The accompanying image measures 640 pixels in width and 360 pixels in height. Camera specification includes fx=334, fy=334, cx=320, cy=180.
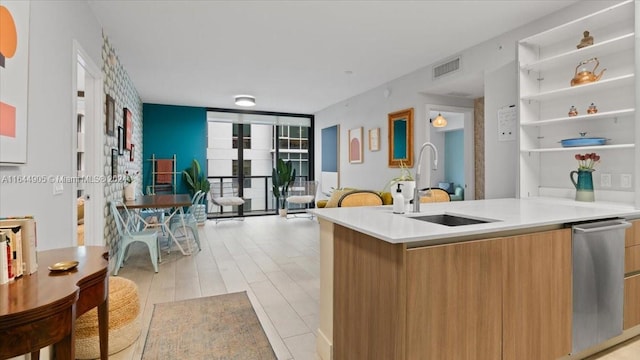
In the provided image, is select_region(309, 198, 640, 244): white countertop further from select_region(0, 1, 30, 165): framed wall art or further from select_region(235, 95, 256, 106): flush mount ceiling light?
select_region(235, 95, 256, 106): flush mount ceiling light

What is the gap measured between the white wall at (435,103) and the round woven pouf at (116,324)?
3.56 m

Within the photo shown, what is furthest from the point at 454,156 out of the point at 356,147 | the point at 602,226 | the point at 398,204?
the point at 398,204

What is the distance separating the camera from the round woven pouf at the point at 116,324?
197 centimetres

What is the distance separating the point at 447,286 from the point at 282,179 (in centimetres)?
669

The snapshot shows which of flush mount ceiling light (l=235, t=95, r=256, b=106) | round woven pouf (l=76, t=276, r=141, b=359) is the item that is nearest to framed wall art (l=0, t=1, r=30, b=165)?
round woven pouf (l=76, t=276, r=141, b=359)

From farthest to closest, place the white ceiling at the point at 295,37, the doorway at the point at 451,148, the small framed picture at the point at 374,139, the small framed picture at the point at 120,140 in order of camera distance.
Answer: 1. the doorway at the point at 451,148
2. the small framed picture at the point at 374,139
3. the small framed picture at the point at 120,140
4. the white ceiling at the point at 295,37

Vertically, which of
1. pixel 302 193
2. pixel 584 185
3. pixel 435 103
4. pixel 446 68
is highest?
pixel 446 68

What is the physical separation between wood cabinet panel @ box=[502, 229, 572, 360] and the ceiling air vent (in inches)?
112

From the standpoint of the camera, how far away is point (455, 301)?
1.48m

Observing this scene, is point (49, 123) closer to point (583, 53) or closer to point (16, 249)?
point (16, 249)

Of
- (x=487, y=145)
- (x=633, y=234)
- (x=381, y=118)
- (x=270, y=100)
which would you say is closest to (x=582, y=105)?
(x=487, y=145)

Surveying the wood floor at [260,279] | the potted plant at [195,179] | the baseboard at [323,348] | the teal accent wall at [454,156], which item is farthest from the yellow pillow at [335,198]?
the teal accent wall at [454,156]

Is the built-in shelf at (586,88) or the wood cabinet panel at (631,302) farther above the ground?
the built-in shelf at (586,88)

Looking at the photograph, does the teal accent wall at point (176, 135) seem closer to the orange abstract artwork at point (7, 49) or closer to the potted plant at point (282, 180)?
the potted plant at point (282, 180)
